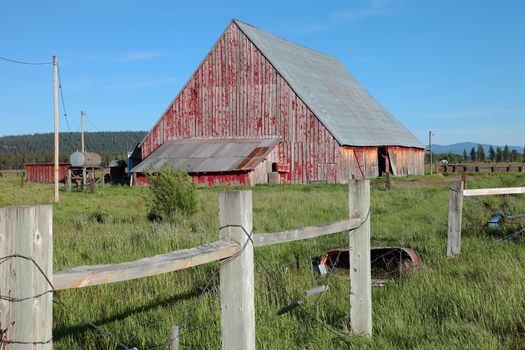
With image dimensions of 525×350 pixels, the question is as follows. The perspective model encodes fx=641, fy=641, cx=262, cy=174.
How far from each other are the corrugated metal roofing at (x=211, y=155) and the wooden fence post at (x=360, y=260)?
24.9m

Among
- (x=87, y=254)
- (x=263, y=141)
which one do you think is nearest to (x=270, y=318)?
(x=87, y=254)

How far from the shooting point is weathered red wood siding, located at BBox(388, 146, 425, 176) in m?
38.9

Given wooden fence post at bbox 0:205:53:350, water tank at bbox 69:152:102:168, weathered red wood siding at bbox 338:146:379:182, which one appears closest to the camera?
wooden fence post at bbox 0:205:53:350

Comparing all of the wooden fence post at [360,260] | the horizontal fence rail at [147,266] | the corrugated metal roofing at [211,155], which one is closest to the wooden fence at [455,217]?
the wooden fence post at [360,260]

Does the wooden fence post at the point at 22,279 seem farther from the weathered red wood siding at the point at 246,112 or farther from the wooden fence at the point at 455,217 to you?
the weathered red wood siding at the point at 246,112

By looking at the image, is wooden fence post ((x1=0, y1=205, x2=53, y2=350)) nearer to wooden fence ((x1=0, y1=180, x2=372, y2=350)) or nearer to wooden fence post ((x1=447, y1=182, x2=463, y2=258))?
wooden fence ((x1=0, y1=180, x2=372, y2=350))

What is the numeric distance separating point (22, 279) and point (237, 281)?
1432mm

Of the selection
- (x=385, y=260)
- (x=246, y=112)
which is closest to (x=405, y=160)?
(x=246, y=112)

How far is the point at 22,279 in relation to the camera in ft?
8.48

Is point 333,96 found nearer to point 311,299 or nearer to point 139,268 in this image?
point 311,299

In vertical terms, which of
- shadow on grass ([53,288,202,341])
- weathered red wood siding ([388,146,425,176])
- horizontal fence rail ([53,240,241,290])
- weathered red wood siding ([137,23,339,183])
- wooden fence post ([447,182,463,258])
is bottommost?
shadow on grass ([53,288,202,341])

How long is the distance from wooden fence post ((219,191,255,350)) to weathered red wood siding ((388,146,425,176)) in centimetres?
3544

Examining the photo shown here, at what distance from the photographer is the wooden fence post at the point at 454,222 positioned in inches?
359

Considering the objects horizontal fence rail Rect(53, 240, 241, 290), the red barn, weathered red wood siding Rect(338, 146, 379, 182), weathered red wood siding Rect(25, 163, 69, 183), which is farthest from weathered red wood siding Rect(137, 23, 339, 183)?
horizontal fence rail Rect(53, 240, 241, 290)
